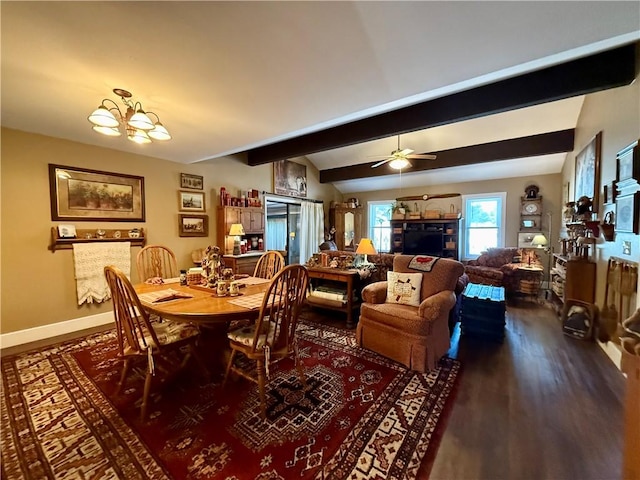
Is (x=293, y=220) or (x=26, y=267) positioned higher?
(x=293, y=220)

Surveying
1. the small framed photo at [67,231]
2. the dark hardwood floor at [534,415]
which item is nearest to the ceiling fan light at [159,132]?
the small framed photo at [67,231]

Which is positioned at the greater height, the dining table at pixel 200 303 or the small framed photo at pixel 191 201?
the small framed photo at pixel 191 201

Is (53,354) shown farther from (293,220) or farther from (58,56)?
(293,220)

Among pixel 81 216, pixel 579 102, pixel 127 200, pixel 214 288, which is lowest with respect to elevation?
pixel 214 288

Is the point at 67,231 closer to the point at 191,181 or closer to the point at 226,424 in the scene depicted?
the point at 191,181

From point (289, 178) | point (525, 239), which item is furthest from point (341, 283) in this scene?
point (525, 239)

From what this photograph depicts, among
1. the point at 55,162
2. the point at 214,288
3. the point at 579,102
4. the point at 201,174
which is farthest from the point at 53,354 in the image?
the point at 579,102

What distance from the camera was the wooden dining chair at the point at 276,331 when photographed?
1829 millimetres

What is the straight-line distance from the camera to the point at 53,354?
109 inches

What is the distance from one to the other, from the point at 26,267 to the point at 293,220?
4764mm

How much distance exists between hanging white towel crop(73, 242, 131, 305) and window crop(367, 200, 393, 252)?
20.6 ft

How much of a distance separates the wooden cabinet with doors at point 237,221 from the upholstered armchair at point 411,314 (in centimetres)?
305

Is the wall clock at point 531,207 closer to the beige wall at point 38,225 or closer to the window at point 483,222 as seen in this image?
the window at point 483,222

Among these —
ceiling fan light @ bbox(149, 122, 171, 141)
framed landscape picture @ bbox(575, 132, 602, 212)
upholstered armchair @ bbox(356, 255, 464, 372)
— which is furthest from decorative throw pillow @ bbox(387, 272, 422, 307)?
ceiling fan light @ bbox(149, 122, 171, 141)
